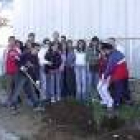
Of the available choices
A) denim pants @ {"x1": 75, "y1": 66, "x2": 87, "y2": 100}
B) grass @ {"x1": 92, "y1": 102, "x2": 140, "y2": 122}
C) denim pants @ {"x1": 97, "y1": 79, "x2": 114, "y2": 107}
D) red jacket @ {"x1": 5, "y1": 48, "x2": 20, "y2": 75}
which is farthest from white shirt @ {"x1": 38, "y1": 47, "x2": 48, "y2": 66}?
grass @ {"x1": 92, "y1": 102, "x2": 140, "y2": 122}

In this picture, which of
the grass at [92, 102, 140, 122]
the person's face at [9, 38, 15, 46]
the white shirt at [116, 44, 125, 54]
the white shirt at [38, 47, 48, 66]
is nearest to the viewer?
the grass at [92, 102, 140, 122]

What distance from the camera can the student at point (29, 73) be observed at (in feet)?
55.7

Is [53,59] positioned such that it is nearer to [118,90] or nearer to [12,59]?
[12,59]

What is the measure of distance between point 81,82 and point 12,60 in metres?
1.97

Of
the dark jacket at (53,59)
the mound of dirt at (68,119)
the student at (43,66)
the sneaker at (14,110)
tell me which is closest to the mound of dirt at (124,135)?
the mound of dirt at (68,119)

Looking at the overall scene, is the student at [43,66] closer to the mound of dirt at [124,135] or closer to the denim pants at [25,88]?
the denim pants at [25,88]

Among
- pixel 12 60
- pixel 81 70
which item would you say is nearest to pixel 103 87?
pixel 81 70

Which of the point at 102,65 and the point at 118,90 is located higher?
the point at 102,65

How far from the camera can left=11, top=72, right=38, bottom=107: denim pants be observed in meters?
17.3

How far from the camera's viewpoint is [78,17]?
728 inches

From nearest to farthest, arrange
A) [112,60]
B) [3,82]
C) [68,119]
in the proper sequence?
[68,119] → [112,60] → [3,82]

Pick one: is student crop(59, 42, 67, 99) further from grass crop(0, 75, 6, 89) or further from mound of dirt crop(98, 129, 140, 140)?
mound of dirt crop(98, 129, 140, 140)

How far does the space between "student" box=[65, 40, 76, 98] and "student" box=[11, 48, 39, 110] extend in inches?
33.5

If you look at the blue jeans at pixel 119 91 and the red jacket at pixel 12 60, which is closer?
the blue jeans at pixel 119 91
